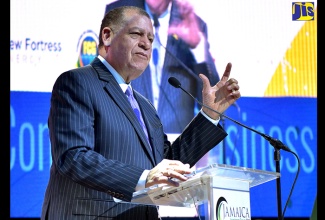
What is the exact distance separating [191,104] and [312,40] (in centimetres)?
109

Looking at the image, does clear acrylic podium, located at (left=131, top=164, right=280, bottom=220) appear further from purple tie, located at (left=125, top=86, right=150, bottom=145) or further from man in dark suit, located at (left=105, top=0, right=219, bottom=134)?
man in dark suit, located at (left=105, top=0, right=219, bottom=134)

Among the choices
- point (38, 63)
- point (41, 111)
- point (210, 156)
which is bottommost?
point (210, 156)

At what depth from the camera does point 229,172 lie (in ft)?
7.23

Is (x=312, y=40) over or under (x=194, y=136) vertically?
over

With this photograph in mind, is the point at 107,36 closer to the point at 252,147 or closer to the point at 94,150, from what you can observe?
the point at 94,150

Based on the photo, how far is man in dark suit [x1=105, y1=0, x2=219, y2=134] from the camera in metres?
4.67

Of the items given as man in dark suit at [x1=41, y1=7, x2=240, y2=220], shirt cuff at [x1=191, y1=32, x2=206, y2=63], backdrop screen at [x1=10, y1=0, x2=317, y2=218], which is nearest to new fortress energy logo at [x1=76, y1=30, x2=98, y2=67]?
backdrop screen at [x1=10, y1=0, x2=317, y2=218]

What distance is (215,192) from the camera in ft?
7.18

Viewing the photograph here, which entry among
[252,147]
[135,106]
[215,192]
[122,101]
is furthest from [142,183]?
[252,147]

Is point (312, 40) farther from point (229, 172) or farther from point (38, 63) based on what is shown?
point (229, 172)

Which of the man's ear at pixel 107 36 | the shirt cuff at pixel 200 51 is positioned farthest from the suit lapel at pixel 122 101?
the shirt cuff at pixel 200 51
